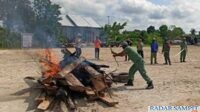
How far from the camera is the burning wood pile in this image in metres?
9.94

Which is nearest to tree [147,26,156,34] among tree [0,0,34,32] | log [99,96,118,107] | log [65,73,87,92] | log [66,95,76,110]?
tree [0,0,34,32]

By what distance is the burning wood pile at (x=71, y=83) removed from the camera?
9938 millimetres

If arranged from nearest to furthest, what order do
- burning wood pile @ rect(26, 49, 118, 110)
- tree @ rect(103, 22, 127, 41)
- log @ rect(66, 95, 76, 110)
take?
log @ rect(66, 95, 76, 110), burning wood pile @ rect(26, 49, 118, 110), tree @ rect(103, 22, 127, 41)

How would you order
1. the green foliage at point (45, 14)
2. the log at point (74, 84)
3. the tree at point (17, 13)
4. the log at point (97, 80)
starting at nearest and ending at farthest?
the log at point (74, 84), the log at point (97, 80), the tree at point (17, 13), the green foliage at point (45, 14)

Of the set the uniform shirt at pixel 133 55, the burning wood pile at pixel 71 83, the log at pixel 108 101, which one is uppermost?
the uniform shirt at pixel 133 55

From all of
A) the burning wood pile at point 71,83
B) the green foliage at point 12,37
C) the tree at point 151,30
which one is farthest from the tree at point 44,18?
the tree at point 151,30

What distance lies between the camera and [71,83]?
10109 mm

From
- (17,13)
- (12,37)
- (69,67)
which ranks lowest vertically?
(69,67)

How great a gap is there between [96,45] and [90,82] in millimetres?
14499

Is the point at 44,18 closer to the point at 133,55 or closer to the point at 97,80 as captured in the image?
the point at 133,55

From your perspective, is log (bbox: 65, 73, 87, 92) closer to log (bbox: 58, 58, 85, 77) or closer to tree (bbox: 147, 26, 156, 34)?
log (bbox: 58, 58, 85, 77)

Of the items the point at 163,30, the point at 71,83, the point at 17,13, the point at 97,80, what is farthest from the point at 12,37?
the point at 163,30

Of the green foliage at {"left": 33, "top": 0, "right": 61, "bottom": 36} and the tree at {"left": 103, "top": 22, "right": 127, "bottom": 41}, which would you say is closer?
the green foliage at {"left": 33, "top": 0, "right": 61, "bottom": 36}

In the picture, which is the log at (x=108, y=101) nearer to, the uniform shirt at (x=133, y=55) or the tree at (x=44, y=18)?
the uniform shirt at (x=133, y=55)
